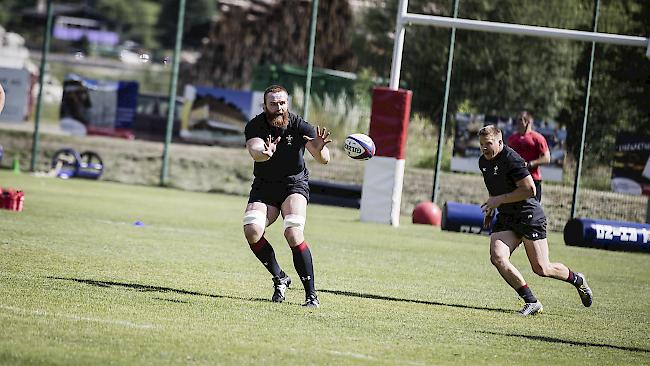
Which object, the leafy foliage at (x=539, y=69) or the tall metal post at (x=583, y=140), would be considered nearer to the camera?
the tall metal post at (x=583, y=140)

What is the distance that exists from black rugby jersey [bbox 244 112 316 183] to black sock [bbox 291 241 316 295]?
72cm

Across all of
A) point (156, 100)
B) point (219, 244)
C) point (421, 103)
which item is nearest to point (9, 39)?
point (156, 100)

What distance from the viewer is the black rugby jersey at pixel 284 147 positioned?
1070 cm

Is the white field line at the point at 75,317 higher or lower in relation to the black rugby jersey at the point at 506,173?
lower

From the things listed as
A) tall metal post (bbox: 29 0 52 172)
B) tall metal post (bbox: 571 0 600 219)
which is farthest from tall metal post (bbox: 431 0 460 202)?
tall metal post (bbox: 29 0 52 172)

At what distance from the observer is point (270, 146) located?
10469mm

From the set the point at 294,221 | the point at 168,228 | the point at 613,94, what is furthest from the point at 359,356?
the point at 613,94

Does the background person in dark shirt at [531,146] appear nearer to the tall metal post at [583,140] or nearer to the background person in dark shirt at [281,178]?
the background person in dark shirt at [281,178]

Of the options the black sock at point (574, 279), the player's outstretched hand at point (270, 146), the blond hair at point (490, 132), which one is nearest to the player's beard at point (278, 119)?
the player's outstretched hand at point (270, 146)

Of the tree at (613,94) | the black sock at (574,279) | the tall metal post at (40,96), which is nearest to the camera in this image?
the black sock at (574,279)

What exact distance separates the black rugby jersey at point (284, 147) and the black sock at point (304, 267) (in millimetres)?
718

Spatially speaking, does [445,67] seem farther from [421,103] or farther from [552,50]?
[552,50]

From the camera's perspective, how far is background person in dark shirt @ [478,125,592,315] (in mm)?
11273

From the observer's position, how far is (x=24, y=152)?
32.8 m
